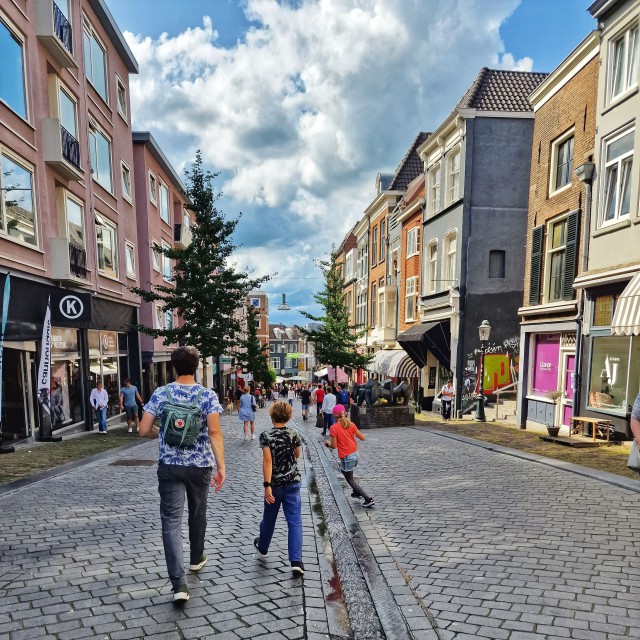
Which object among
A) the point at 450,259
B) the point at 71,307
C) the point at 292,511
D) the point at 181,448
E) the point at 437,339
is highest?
the point at 450,259

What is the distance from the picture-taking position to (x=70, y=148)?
13789 mm

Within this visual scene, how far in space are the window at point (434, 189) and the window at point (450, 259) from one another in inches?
75.9

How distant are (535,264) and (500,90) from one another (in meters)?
8.86

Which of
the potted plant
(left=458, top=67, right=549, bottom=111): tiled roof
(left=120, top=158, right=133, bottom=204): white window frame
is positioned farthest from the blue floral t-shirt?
(left=458, top=67, right=549, bottom=111): tiled roof

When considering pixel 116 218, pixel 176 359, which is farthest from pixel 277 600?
pixel 116 218

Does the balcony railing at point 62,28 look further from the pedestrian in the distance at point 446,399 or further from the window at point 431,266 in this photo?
the pedestrian in the distance at point 446,399

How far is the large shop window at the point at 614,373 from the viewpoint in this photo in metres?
10.1

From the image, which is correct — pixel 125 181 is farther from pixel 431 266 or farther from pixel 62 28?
pixel 431 266

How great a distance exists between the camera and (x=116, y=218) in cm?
1791

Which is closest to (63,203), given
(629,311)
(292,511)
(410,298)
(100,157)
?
(100,157)

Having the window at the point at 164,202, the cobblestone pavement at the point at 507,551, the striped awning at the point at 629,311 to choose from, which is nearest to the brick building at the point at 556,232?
the striped awning at the point at 629,311

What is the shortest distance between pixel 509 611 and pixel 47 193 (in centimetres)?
1448

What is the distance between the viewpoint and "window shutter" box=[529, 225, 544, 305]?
564 inches

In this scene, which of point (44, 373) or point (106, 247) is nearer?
point (44, 373)
